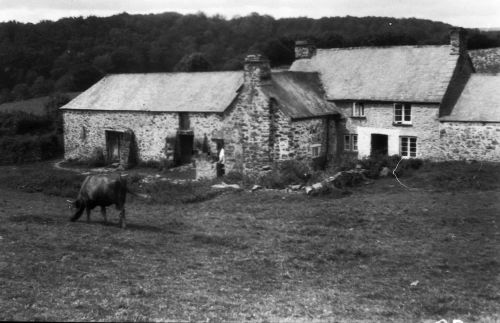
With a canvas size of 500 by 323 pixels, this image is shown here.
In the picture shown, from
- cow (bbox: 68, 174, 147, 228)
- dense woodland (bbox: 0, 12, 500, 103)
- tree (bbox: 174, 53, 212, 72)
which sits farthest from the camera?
tree (bbox: 174, 53, 212, 72)

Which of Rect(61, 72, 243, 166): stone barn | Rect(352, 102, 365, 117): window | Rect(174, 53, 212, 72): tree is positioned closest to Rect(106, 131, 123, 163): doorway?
Rect(61, 72, 243, 166): stone barn

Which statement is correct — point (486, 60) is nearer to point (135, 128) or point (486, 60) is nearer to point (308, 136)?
point (308, 136)

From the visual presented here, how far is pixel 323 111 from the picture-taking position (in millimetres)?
36625

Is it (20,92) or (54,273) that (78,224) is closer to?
(54,273)

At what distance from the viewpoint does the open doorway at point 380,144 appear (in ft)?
120

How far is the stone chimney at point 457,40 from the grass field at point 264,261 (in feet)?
38.6

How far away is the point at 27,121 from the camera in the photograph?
54.8 meters

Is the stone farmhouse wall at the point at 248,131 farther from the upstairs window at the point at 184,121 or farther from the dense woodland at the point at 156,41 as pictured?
the dense woodland at the point at 156,41

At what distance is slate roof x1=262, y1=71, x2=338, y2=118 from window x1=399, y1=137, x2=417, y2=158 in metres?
4.54

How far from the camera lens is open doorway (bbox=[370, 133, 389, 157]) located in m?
36.5

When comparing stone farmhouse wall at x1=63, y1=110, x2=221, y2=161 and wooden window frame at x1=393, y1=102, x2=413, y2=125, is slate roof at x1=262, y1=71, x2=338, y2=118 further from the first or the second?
stone farmhouse wall at x1=63, y1=110, x2=221, y2=161

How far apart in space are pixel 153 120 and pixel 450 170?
2165 cm

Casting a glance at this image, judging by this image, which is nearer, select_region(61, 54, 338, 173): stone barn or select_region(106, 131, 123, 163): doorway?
select_region(61, 54, 338, 173): stone barn

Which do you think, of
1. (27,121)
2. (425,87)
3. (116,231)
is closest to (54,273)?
(116,231)
